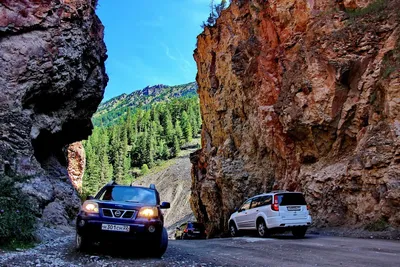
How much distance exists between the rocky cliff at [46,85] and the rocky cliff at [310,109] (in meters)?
12.0

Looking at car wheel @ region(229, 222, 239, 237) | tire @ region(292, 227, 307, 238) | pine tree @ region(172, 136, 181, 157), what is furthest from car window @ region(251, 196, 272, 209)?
pine tree @ region(172, 136, 181, 157)

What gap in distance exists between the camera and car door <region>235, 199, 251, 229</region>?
56.4ft

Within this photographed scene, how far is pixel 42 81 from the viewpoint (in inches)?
767

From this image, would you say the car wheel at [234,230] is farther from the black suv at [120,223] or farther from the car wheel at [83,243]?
the car wheel at [83,243]

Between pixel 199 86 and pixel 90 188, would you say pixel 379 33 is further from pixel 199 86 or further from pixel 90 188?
pixel 90 188

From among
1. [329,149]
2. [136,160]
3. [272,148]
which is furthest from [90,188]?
[329,149]

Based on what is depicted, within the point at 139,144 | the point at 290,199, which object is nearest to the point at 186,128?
the point at 139,144

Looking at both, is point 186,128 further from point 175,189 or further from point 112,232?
point 112,232

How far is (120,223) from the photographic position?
7957 millimetres

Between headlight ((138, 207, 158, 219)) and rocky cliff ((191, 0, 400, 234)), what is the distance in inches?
418

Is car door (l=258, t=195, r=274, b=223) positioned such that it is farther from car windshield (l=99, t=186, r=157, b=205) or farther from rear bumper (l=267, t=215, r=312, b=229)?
car windshield (l=99, t=186, r=157, b=205)

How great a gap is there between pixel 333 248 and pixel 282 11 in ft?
66.8

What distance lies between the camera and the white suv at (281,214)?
1453 cm

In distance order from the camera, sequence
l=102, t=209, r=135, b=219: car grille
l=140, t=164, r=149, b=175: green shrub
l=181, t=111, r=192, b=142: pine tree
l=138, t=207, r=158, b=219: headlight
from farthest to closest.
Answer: l=181, t=111, r=192, b=142: pine tree
l=140, t=164, r=149, b=175: green shrub
l=138, t=207, r=158, b=219: headlight
l=102, t=209, r=135, b=219: car grille
